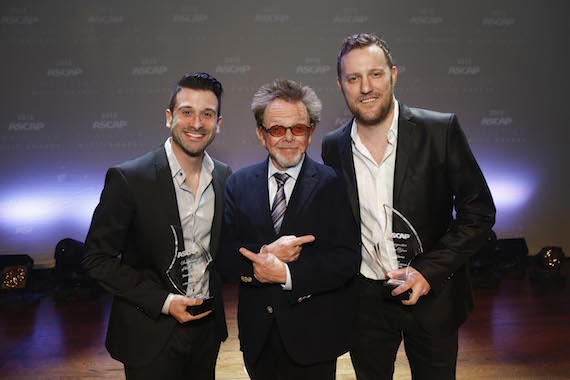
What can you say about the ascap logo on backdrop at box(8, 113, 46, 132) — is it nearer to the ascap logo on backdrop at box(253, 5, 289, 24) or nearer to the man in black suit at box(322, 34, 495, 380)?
the ascap logo on backdrop at box(253, 5, 289, 24)

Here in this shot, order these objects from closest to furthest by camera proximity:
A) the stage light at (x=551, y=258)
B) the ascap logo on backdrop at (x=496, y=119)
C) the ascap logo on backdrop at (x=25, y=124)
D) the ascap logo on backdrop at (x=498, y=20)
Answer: the stage light at (x=551, y=258) → the ascap logo on backdrop at (x=25, y=124) → the ascap logo on backdrop at (x=498, y=20) → the ascap logo on backdrop at (x=496, y=119)

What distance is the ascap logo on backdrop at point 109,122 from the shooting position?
5.32m

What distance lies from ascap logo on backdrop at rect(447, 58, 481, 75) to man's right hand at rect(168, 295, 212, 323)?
4.87m

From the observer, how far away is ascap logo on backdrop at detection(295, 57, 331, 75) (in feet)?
17.5

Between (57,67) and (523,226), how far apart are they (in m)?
6.20

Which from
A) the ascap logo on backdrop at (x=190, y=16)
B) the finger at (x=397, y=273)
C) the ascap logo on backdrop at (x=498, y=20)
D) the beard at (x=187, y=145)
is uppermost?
the ascap logo on backdrop at (x=190, y=16)

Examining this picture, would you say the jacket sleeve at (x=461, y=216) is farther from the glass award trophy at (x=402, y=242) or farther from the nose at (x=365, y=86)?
the nose at (x=365, y=86)

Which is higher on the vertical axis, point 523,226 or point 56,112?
point 56,112

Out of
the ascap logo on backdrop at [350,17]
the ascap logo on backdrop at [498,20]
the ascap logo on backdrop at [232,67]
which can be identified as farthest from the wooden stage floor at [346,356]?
the ascap logo on backdrop at [350,17]

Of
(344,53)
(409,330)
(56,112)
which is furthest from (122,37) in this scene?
(409,330)

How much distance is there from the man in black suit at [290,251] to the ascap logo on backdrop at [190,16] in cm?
387

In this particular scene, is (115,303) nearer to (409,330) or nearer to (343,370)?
(409,330)

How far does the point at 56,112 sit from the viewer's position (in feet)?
17.4

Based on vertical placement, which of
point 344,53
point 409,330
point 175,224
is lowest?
point 409,330
